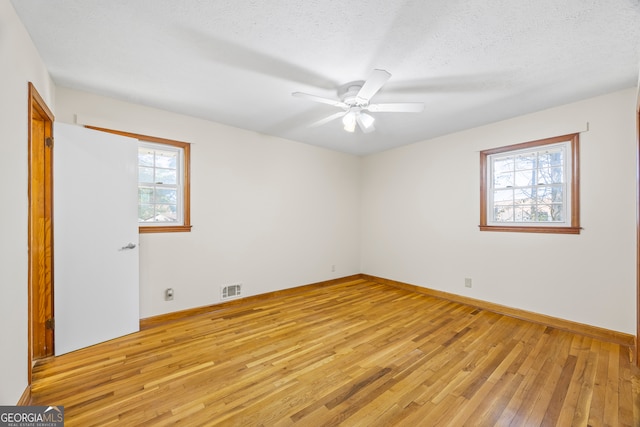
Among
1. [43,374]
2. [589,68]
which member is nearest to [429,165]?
[589,68]

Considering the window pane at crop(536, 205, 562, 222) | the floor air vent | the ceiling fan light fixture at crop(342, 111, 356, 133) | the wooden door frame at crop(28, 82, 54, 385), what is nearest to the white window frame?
the wooden door frame at crop(28, 82, 54, 385)

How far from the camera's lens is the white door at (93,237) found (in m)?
2.35

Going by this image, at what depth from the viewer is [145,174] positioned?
10.0ft

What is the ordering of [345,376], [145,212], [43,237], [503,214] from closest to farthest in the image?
[345,376] → [43,237] → [145,212] → [503,214]

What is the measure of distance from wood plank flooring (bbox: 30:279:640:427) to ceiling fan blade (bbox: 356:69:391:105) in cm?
225

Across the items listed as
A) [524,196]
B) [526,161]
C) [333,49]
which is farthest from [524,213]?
[333,49]

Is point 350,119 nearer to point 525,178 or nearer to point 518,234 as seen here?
point 525,178

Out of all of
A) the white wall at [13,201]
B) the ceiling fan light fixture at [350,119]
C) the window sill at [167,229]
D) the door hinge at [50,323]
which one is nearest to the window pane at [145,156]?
the window sill at [167,229]

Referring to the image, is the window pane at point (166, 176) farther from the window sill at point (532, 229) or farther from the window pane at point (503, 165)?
the window pane at point (503, 165)

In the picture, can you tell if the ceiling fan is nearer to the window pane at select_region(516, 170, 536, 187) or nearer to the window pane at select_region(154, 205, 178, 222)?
the window pane at select_region(516, 170, 536, 187)

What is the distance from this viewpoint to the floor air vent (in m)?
3.55

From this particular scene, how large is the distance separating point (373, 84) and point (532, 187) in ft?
8.70

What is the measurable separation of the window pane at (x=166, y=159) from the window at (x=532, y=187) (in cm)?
408

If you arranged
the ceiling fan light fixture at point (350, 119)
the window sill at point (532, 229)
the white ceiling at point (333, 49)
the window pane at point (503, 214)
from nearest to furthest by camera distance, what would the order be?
1. the white ceiling at point (333, 49)
2. the ceiling fan light fixture at point (350, 119)
3. the window sill at point (532, 229)
4. the window pane at point (503, 214)
